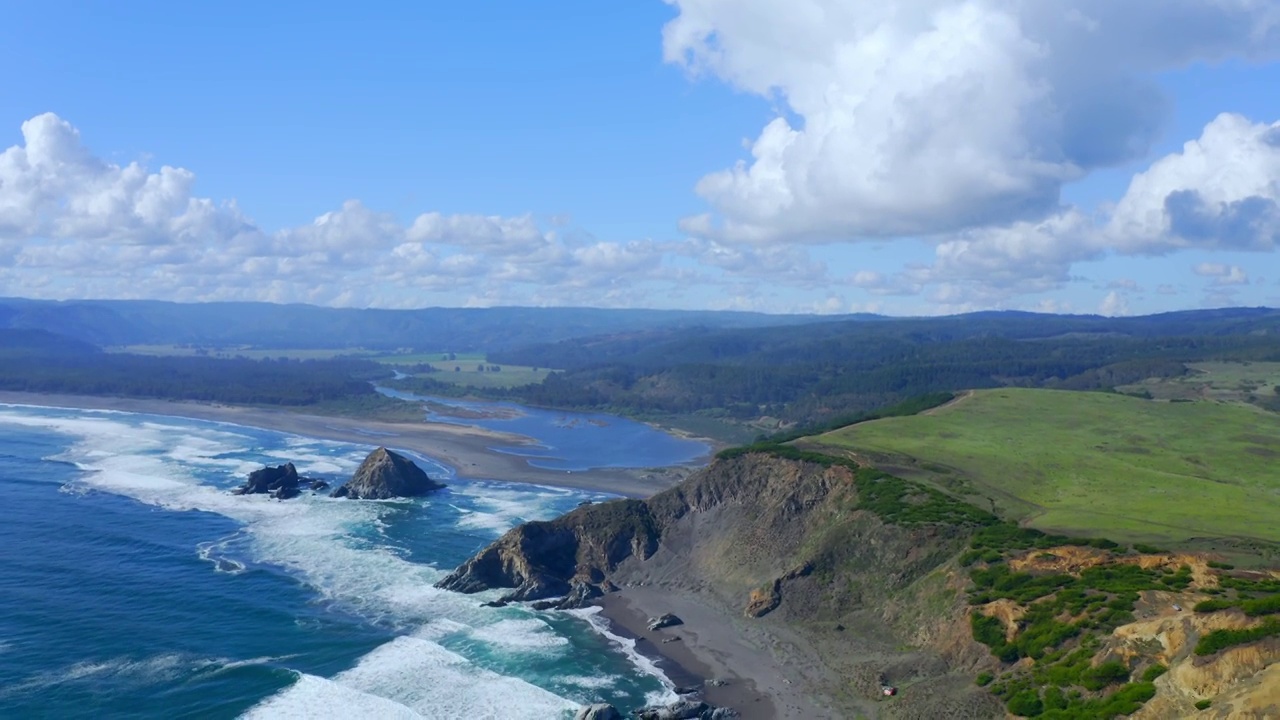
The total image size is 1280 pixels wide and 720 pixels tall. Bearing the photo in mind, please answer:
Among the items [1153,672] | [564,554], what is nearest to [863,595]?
[1153,672]

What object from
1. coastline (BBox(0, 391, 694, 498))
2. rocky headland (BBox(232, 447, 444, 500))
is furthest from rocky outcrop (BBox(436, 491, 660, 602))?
rocky headland (BBox(232, 447, 444, 500))

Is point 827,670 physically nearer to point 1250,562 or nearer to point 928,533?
point 928,533

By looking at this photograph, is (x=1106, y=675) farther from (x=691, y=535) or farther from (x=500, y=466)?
(x=500, y=466)

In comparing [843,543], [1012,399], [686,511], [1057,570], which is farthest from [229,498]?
[1012,399]

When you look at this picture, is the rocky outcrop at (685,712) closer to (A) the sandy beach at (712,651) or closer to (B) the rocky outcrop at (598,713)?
(A) the sandy beach at (712,651)

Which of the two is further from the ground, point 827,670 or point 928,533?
point 928,533
